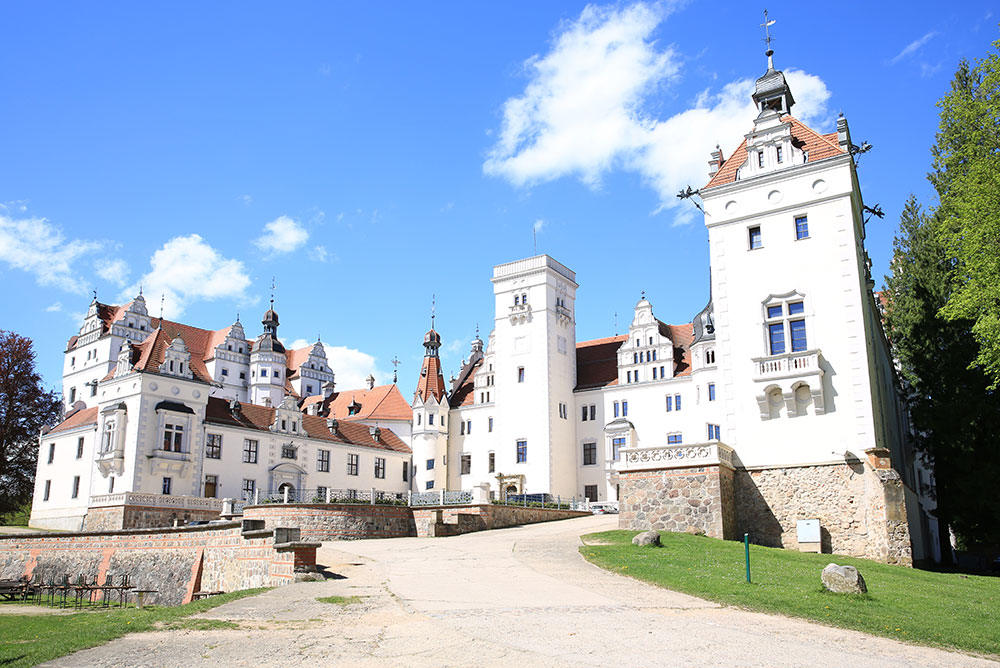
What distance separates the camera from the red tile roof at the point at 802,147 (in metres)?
29.5

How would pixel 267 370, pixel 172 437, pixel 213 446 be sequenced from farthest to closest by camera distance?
1. pixel 267 370
2. pixel 213 446
3. pixel 172 437

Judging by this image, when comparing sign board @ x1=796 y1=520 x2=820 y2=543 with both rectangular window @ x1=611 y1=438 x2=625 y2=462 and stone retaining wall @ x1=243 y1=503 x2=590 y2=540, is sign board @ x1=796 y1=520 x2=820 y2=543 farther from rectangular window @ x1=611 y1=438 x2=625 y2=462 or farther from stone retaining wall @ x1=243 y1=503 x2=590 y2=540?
rectangular window @ x1=611 y1=438 x2=625 y2=462

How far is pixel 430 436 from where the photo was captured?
199 feet

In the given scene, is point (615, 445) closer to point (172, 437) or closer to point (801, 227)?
point (801, 227)

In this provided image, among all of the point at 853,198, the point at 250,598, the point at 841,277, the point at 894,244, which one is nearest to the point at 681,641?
the point at 250,598

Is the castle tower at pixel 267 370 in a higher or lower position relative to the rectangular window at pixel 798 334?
higher

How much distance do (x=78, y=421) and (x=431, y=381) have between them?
25.3 meters

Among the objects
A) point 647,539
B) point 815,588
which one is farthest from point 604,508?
point 815,588

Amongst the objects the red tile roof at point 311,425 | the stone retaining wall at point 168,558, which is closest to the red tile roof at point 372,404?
the red tile roof at point 311,425

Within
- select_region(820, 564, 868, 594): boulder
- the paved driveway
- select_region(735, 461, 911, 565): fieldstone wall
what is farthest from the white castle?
the paved driveway

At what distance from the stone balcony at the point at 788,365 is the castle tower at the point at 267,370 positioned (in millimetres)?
57937

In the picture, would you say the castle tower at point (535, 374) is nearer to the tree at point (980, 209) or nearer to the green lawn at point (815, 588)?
the green lawn at point (815, 588)

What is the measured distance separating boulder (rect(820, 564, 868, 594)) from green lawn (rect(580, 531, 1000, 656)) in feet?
0.67

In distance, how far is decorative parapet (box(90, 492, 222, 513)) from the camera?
40.6 meters
